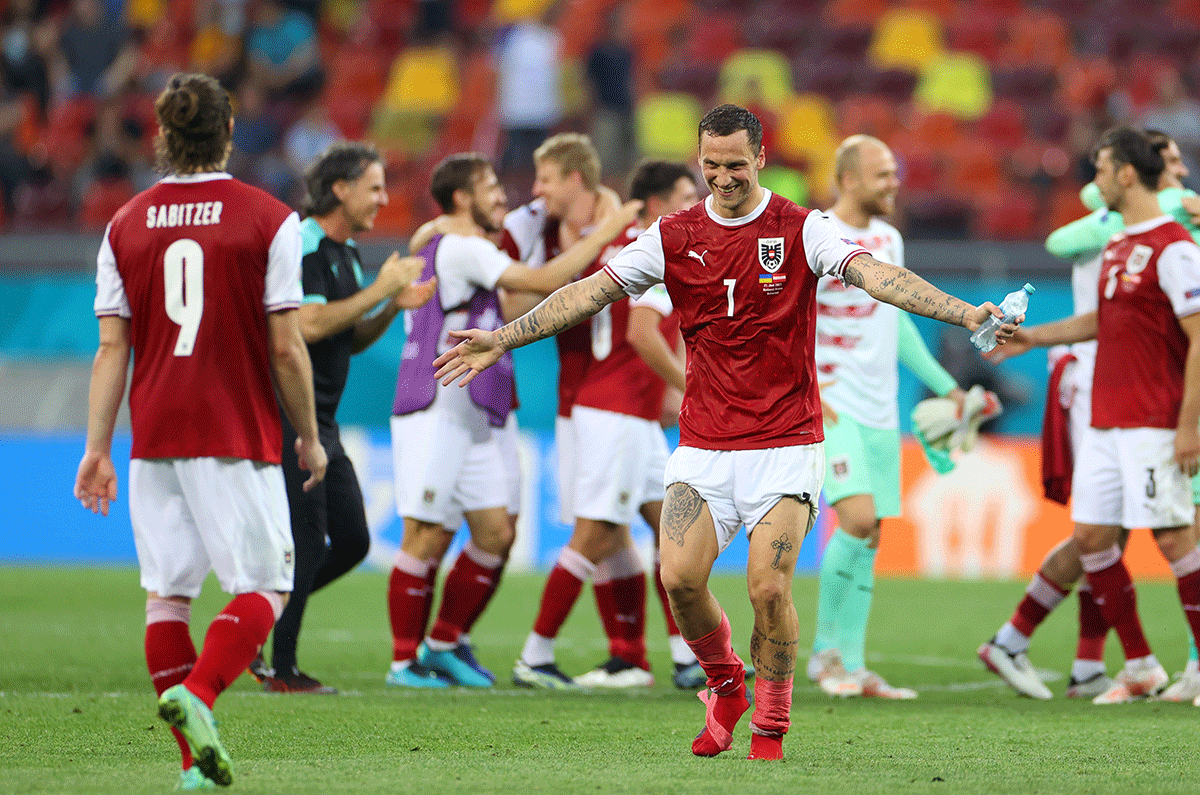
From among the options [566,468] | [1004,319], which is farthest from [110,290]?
[566,468]

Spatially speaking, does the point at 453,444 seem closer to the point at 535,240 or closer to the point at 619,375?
the point at 619,375

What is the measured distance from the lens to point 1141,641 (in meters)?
6.86

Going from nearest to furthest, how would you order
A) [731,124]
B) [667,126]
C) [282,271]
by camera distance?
[282,271] < [731,124] < [667,126]

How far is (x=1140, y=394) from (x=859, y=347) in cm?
129

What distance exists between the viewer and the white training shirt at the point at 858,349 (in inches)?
277

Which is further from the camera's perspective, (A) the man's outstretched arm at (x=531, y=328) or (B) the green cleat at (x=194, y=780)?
(A) the man's outstretched arm at (x=531, y=328)

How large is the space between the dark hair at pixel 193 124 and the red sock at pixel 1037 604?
445 centimetres

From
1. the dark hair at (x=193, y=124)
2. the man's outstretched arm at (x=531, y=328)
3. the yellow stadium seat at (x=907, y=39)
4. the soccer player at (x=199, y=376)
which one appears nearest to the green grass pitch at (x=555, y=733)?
the soccer player at (x=199, y=376)

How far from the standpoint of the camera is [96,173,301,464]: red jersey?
4508 millimetres

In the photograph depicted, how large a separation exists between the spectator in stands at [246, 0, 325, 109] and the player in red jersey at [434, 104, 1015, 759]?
45.9 feet

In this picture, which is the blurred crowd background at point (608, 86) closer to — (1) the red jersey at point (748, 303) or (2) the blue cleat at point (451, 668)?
(2) the blue cleat at point (451, 668)

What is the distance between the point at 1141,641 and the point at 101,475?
187 inches

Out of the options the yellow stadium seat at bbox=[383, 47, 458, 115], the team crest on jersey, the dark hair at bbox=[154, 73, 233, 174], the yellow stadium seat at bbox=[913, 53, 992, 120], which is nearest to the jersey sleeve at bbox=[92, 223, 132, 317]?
the dark hair at bbox=[154, 73, 233, 174]

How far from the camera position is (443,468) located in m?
7.07
